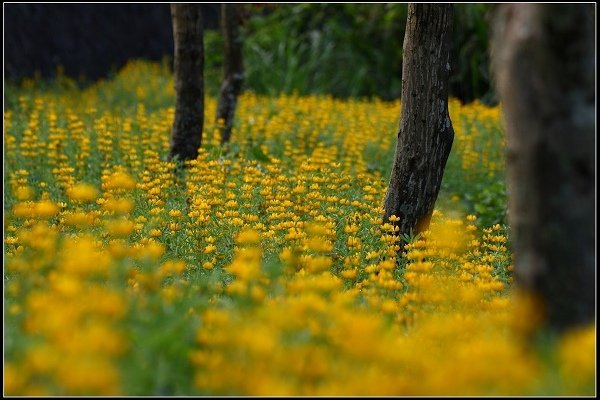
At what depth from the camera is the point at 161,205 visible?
21.9ft

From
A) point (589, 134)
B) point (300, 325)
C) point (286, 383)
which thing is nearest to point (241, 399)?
point (286, 383)

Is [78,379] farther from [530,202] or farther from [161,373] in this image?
[530,202]

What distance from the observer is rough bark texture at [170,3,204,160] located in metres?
8.52

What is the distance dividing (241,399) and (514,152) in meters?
1.44

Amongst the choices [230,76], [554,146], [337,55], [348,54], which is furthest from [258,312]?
[348,54]

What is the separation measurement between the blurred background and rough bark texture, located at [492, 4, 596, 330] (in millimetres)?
11973

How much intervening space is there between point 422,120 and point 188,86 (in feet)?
11.6

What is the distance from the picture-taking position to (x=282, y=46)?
51.7 ft

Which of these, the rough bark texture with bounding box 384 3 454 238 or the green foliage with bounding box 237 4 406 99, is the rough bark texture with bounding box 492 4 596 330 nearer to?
the rough bark texture with bounding box 384 3 454 238

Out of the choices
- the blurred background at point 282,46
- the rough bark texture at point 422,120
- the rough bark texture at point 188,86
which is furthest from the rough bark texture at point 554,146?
the blurred background at point 282,46

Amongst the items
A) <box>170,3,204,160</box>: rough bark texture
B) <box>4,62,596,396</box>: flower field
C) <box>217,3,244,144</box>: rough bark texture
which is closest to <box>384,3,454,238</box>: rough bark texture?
<box>4,62,596,396</box>: flower field

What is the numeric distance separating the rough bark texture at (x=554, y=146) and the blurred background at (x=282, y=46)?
11973 mm

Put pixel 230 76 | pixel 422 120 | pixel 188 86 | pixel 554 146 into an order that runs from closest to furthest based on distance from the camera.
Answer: pixel 554 146
pixel 422 120
pixel 188 86
pixel 230 76

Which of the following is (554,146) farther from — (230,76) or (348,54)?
(348,54)
